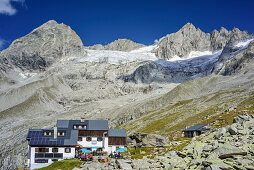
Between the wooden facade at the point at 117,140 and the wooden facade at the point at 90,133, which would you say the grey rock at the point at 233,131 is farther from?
the wooden facade at the point at 90,133

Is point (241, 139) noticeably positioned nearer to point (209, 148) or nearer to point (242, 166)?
point (209, 148)

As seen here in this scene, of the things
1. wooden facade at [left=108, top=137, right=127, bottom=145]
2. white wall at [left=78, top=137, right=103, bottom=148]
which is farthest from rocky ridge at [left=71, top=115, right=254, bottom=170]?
white wall at [left=78, top=137, right=103, bottom=148]

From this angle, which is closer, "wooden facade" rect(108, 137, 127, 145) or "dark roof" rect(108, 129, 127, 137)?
"wooden facade" rect(108, 137, 127, 145)

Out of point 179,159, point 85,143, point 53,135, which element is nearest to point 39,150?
point 53,135

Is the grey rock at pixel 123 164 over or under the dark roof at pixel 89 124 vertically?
under

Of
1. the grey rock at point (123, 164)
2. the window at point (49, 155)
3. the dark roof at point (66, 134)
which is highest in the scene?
the dark roof at point (66, 134)

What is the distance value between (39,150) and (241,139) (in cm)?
5285

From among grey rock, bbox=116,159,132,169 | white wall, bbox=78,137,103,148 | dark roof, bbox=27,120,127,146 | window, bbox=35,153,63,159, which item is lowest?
window, bbox=35,153,63,159

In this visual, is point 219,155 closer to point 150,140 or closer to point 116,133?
point 150,140

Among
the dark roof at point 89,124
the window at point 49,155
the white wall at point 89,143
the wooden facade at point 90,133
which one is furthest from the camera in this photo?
the dark roof at point 89,124

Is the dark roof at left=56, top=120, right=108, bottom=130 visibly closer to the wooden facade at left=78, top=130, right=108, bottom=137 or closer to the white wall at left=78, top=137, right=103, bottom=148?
the wooden facade at left=78, top=130, right=108, bottom=137

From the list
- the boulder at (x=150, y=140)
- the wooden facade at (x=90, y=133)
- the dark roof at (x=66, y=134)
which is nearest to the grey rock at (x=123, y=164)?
the boulder at (x=150, y=140)

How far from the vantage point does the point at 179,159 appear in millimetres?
39219

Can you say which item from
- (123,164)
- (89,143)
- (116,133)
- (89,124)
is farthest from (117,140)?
(123,164)
